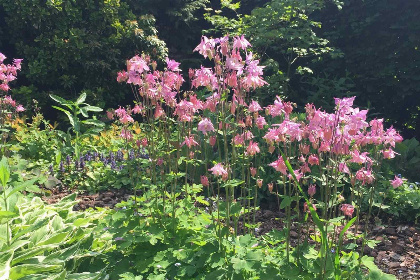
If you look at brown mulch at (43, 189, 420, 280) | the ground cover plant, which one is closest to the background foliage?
brown mulch at (43, 189, 420, 280)

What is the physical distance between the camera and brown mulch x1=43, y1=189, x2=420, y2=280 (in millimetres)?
3025

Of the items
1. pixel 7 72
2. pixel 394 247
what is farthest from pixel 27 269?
pixel 394 247

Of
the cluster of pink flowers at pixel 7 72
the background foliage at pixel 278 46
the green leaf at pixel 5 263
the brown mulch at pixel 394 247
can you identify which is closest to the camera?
the green leaf at pixel 5 263

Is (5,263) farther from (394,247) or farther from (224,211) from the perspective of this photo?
(394,247)

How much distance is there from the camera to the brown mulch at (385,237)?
9.92ft

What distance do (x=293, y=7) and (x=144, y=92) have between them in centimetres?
513

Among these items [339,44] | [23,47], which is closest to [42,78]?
[23,47]

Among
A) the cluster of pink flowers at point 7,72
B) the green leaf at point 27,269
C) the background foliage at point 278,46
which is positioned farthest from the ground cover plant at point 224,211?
the background foliage at point 278,46

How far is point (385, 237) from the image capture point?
11.3 feet

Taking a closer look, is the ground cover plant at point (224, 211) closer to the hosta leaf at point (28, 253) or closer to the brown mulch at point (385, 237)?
the hosta leaf at point (28, 253)

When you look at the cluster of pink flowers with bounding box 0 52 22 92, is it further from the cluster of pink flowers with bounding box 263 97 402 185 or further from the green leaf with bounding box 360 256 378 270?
the green leaf with bounding box 360 256 378 270

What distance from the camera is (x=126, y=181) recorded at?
4.36 meters

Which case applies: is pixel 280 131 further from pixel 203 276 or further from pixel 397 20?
pixel 397 20

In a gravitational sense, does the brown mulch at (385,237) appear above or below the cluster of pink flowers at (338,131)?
below
